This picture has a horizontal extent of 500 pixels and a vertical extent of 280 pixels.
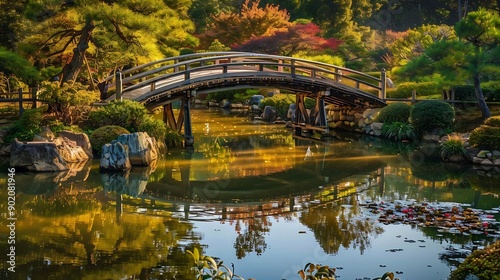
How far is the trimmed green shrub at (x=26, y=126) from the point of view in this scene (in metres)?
18.3

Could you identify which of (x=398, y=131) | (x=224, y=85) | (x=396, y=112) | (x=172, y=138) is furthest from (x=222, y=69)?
(x=398, y=131)

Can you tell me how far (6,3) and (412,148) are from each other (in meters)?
16.1

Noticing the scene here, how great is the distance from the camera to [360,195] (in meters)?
14.1

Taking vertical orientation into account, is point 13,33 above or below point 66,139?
above

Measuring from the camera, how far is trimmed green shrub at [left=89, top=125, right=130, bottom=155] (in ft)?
60.4

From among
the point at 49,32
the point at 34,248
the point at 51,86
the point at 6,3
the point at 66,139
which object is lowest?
the point at 34,248

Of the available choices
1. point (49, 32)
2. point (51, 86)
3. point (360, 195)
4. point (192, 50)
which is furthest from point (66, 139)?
point (192, 50)

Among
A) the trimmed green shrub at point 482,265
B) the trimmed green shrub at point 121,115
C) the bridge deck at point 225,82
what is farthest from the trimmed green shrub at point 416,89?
the trimmed green shrub at point 482,265

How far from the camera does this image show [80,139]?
18.1m

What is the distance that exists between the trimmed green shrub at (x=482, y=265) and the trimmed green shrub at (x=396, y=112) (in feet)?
58.8

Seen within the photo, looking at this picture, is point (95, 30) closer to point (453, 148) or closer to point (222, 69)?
point (222, 69)

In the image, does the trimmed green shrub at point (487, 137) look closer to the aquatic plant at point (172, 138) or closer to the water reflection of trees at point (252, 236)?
the water reflection of trees at point (252, 236)

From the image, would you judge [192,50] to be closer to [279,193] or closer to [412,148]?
[412,148]

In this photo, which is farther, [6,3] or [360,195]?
[6,3]
